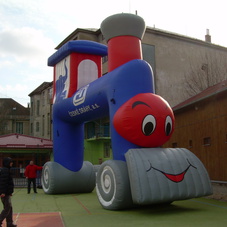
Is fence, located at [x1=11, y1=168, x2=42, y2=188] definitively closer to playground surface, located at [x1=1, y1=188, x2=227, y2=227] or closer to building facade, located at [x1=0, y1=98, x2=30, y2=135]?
playground surface, located at [x1=1, y1=188, x2=227, y2=227]

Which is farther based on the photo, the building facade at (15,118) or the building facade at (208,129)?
the building facade at (15,118)

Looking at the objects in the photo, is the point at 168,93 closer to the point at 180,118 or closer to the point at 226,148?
the point at 180,118

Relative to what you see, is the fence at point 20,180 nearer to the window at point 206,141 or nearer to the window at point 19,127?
the window at point 206,141

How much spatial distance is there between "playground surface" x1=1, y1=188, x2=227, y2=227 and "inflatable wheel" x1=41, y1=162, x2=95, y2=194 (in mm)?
2188

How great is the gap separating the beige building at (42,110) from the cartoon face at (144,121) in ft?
109

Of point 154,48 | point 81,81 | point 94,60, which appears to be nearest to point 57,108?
point 81,81

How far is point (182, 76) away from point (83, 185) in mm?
18678

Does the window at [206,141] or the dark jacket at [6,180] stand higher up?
the window at [206,141]

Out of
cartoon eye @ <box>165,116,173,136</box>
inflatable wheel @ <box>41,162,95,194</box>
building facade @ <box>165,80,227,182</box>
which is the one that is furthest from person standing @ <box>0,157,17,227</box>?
building facade @ <box>165,80,227,182</box>

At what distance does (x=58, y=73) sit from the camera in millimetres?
14992

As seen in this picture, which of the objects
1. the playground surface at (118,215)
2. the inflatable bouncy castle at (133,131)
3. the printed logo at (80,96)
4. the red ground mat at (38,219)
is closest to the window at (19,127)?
the inflatable bouncy castle at (133,131)

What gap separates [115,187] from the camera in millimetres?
9055

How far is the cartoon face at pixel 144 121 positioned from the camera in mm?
9367

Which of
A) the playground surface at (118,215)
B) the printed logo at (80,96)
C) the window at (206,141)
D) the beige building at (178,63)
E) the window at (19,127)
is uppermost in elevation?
the beige building at (178,63)
